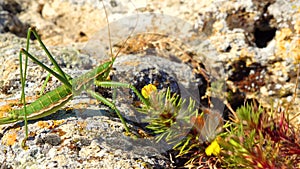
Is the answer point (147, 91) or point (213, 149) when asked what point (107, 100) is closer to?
point (147, 91)

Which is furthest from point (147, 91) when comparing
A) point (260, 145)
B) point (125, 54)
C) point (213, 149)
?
point (125, 54)

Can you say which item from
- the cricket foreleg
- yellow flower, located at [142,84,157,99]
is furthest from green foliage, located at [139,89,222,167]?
the cricket foreleg

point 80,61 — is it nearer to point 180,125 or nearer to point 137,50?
point 137,50

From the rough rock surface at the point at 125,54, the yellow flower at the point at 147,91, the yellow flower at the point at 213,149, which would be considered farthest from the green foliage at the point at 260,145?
the yellow flower at the point at 147,91

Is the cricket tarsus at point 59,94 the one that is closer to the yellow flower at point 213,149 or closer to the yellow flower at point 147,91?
the yellow flower at point 147,91

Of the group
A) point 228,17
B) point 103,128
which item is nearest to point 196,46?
point 228,17

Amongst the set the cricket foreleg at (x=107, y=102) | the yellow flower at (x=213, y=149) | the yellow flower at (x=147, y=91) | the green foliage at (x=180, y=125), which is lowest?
the yellow flower at (x=213, y=149)
